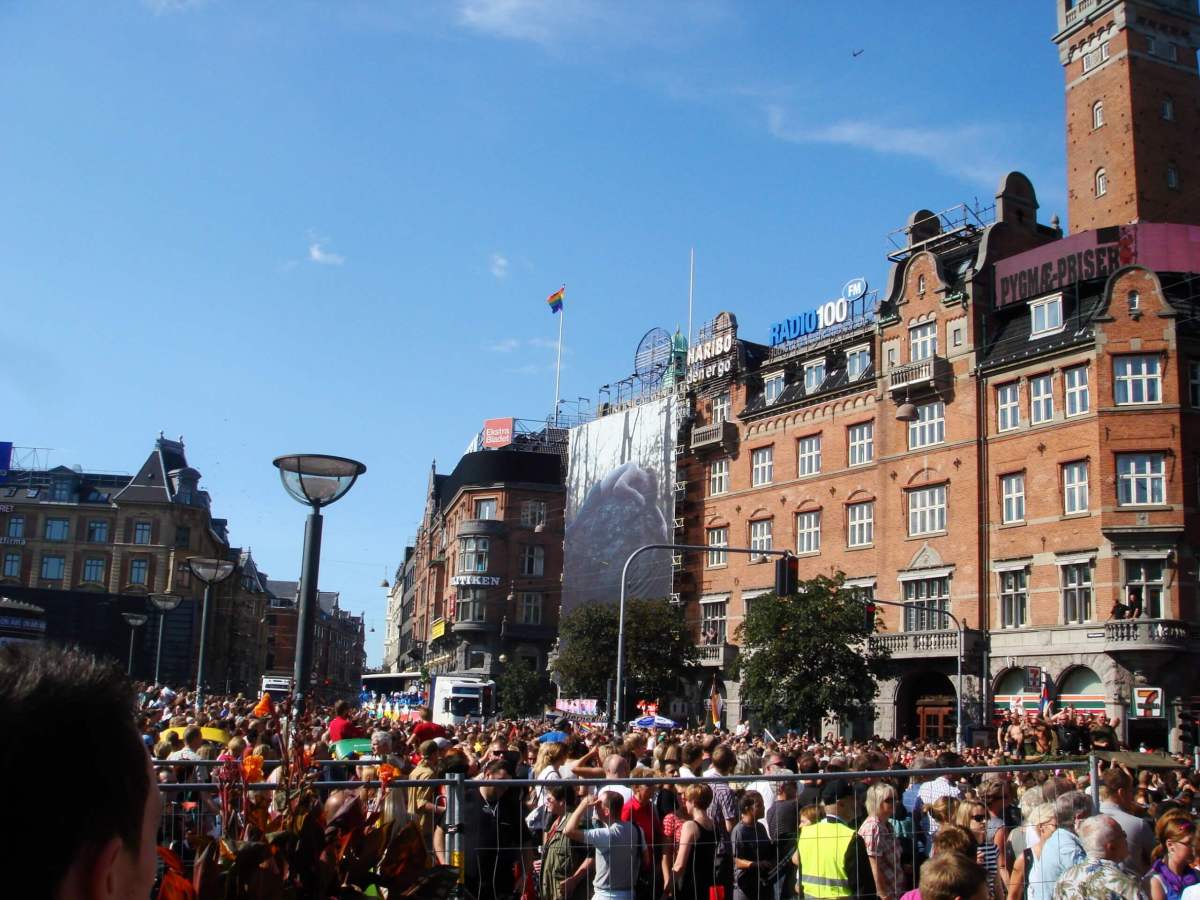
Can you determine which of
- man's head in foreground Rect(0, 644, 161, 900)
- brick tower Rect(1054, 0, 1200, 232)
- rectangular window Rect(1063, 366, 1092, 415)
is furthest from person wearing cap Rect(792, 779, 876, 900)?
brick tower Rect(1054, 0, 1200, 232)

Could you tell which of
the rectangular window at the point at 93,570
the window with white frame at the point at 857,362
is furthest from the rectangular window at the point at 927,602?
the rectangular window at the point at 93,570

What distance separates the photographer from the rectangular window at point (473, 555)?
245 ft

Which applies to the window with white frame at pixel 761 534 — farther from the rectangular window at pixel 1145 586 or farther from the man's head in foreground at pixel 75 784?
the man's head in foreground at pixel 75 784

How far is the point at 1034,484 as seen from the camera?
39406 millimetres

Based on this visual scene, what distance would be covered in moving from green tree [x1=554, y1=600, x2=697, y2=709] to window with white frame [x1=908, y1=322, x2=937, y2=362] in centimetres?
1526

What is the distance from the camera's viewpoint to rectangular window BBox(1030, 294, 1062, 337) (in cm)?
4022

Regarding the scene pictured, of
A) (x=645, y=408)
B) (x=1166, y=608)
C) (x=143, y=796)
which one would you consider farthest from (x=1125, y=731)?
(x=143, y=796)

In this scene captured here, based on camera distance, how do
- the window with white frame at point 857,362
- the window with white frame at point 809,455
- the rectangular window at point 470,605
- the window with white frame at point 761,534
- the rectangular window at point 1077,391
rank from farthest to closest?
the rectangular window at point 470,605
the window with white frame at point 761,534
the window with white frame at point 809,455
the window with white frame at point 857,362
the rectangular window at point 1077,391

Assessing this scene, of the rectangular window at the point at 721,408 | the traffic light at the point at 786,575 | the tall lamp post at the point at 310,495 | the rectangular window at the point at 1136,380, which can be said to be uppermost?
the rectangular window at the point at 721,408

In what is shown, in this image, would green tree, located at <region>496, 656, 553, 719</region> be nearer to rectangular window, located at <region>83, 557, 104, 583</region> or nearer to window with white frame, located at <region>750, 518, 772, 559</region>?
window with white frame, located at <region>750, 518, 772, 559</region>

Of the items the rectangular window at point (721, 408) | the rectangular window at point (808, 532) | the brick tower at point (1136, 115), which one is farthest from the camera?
the rectangular window at point (721, 408)

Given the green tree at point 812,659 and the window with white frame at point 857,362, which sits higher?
the window with white frame at point 857,362

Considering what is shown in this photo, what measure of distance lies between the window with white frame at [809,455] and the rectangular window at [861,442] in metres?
1.89

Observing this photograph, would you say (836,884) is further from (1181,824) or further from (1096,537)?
(1096,537)
